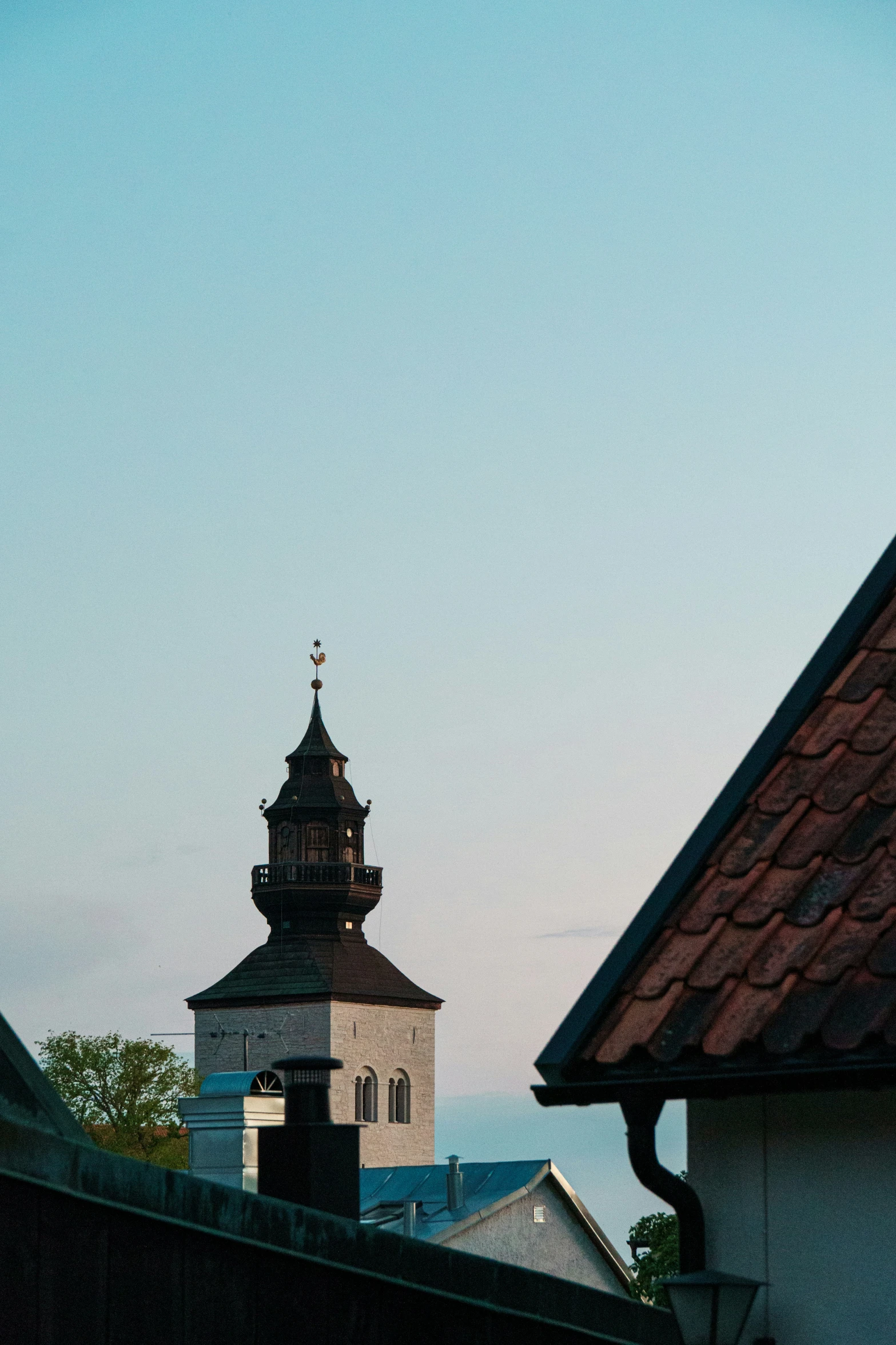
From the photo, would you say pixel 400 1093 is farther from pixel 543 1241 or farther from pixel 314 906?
pixel 543 1241

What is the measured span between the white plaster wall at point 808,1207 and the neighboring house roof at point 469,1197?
28567 mm

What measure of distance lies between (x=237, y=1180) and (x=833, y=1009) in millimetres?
4834

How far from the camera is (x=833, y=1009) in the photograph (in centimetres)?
537

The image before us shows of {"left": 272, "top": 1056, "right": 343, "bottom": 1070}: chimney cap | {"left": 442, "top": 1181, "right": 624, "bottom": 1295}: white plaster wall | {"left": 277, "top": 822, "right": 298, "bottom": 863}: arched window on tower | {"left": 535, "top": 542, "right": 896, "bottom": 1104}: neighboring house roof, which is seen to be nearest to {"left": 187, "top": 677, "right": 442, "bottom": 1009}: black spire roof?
{"left": 277, "top": 822, "right": 298, "bottom": 863}: arched window on tower

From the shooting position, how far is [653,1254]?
4347 cm

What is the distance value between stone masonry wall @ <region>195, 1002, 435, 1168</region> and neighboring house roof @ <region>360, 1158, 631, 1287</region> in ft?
189

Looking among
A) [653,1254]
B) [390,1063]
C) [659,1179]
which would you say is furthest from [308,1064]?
[390,1063]

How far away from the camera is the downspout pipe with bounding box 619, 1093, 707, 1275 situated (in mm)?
5629

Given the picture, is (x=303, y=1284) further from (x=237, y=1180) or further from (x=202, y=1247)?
(x=237, y=1180)

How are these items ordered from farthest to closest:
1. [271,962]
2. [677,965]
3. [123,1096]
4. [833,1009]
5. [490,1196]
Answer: [271,962], [123,1096], [490,1196], [677,965], [833,1009]

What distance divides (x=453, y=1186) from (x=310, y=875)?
61.7 meters

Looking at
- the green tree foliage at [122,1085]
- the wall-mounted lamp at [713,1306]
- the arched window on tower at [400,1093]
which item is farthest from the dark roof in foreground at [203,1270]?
the arched window on tower at [400,1093]

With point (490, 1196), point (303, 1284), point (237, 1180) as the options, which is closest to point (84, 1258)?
point (303, 1284)

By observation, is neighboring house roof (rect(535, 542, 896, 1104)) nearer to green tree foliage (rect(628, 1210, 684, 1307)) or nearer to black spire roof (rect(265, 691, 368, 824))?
green tree foliage (rect(628, 1210, 684, 1307))
